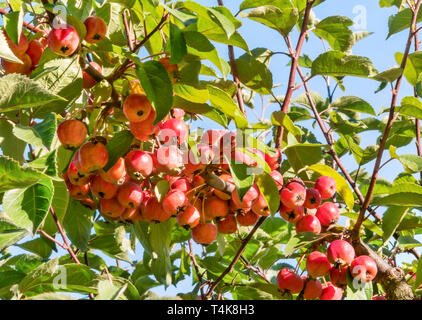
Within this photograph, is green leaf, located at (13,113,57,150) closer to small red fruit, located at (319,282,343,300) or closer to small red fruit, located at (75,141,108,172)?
small red fruit, located at (75,141,108,172)

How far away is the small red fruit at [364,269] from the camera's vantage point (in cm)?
214

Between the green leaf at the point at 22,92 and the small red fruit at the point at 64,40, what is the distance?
19 centimetres

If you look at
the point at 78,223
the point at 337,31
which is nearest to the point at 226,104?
the point at 78,223

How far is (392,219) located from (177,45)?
54.3 inches

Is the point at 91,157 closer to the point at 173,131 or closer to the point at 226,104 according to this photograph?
the point at 173,131

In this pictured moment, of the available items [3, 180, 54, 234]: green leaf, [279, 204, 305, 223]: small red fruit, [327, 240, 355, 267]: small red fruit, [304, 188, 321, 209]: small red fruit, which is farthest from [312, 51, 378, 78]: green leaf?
[3, 180, 54, 234]: green leaf

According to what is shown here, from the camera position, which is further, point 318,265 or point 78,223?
point 78,223

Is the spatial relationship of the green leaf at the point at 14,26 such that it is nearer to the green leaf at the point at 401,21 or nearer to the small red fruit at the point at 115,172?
the small red fruit at the point at 115,172

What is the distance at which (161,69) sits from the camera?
1702mm

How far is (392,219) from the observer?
232cm

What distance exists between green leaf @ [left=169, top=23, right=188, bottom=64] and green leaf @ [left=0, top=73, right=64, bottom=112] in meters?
0.42

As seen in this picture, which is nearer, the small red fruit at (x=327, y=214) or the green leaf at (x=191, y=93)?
the green leaf at (x=191, y=93)

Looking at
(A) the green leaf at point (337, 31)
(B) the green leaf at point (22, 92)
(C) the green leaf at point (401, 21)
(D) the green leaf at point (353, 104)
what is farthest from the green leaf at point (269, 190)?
(D) the green leaf at point (353, 104)
